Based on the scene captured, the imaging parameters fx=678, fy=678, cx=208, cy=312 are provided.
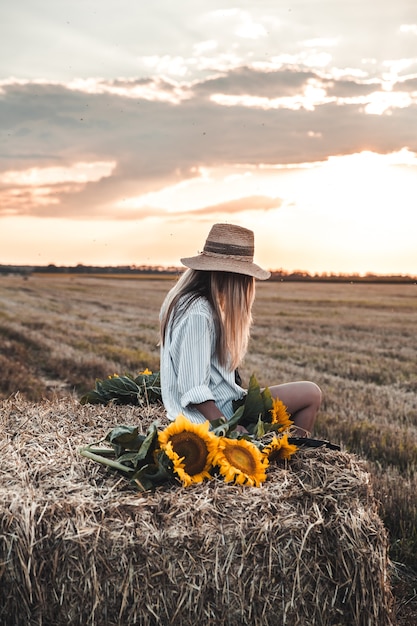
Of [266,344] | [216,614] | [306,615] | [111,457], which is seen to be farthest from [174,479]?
[266,344]

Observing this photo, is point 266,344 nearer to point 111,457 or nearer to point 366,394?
point 366,394

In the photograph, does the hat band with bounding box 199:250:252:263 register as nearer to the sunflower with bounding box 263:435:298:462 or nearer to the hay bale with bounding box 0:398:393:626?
the sunflower with bounding box 263:435:298:462

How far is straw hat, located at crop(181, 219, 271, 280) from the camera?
3926 millimetres

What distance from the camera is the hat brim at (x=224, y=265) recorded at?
3.90 metres

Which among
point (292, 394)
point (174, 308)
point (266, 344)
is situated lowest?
point (266, 344)

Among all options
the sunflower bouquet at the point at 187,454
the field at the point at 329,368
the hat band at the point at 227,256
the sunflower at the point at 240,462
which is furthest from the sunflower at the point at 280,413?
the field at the point at 329,368

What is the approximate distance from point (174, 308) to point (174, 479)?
43.2 inches

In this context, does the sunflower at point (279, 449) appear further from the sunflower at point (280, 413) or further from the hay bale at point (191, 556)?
the sunflower at point (280, 413)

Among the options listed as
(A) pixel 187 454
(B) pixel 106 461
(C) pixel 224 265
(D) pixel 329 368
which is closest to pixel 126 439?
(B) pixel 106 461

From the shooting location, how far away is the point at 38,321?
19.7 meters

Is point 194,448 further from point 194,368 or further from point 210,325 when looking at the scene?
point 210,325

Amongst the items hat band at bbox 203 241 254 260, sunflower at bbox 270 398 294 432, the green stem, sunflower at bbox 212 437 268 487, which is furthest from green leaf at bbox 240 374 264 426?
the green stem

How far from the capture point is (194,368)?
3771 millimetres

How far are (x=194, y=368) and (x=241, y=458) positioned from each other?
67 cm
